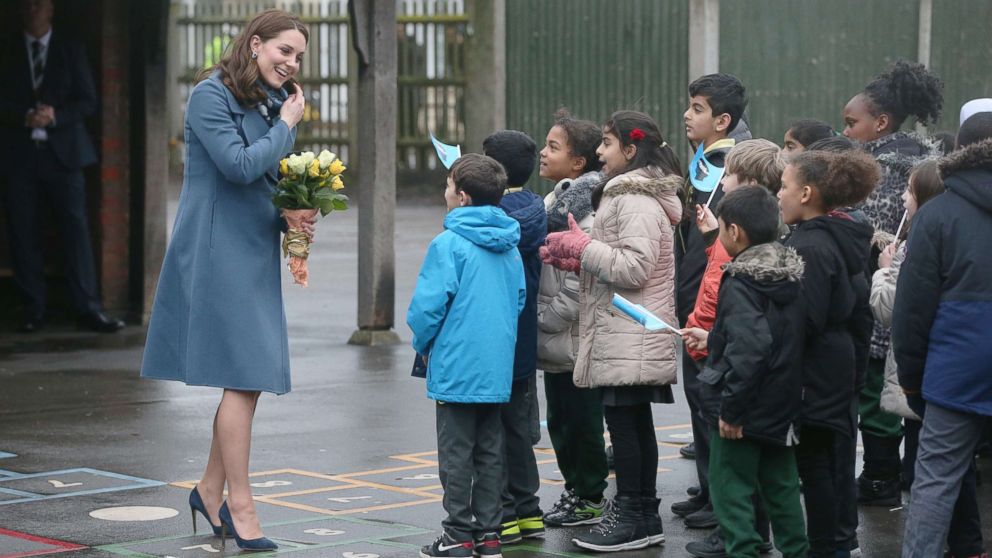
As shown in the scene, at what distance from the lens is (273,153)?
6305mm

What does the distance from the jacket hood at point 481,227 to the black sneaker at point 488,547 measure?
3.51 ft

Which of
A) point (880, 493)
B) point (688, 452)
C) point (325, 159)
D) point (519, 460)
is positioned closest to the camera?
point (325, 159)

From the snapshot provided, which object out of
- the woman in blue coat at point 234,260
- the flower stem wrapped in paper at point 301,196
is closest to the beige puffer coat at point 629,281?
the flower stem wrapped in paper at point 301,196

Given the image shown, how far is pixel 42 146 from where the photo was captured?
41.8ft

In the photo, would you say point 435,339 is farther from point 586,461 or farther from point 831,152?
point 831,152

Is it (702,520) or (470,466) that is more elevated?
(470,466)

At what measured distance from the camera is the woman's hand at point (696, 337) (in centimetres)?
633

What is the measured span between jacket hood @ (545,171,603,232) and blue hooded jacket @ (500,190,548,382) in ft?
0.72

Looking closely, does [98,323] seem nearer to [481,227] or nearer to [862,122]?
[862,122]

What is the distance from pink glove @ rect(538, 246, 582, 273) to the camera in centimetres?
670

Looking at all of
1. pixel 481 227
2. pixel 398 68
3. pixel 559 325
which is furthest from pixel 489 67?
pixel 481 227

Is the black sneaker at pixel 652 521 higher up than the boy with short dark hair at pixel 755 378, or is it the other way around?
the boy with short dark hair at pixel 755 378

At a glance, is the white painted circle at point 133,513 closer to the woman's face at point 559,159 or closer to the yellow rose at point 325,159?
the yellow rose at point 325,159

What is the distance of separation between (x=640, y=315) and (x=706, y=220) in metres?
0.74
